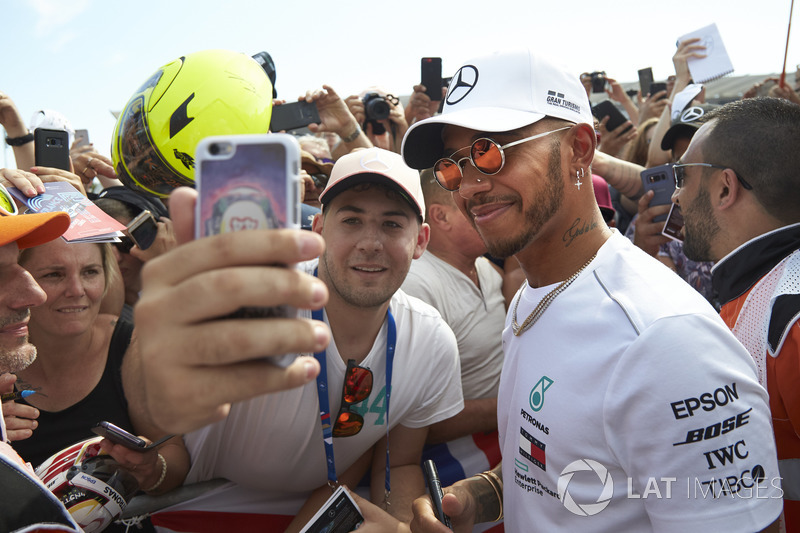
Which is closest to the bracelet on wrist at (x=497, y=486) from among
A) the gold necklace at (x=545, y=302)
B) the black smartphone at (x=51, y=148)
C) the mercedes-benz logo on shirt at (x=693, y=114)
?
the gold necklace at (x=545, y=302)

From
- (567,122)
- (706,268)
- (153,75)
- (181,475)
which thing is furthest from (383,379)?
(706,268)

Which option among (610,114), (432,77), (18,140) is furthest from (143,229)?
(610,114)

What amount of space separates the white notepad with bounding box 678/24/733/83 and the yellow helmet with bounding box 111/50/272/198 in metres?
5.50

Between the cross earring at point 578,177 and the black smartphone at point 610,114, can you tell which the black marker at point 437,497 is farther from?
the black smartphone at point 610,114

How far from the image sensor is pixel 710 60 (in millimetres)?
5793

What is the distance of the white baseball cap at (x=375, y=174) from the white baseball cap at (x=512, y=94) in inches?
25.3

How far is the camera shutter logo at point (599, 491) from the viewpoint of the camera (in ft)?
5.29

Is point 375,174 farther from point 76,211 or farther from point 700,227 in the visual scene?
point 700,227

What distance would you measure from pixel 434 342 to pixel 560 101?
144 cm

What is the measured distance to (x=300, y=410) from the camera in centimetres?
246

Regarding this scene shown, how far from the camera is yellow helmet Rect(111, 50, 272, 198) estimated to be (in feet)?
6.05

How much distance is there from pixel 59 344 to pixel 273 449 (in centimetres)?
126

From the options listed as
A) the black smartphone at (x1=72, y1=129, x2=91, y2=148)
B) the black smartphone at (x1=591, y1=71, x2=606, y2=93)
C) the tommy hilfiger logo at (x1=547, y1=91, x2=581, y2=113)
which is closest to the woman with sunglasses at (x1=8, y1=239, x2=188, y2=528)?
the tommy hilfiger logo at (x1=547, y1=91, x2=581, y2=113)

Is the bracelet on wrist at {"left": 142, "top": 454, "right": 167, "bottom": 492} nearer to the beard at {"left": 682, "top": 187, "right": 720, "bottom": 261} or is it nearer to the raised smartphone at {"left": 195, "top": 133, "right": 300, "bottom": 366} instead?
the raised smartphone at {"left": 195, "top": 133, "right": 300, "bottom": 366}
